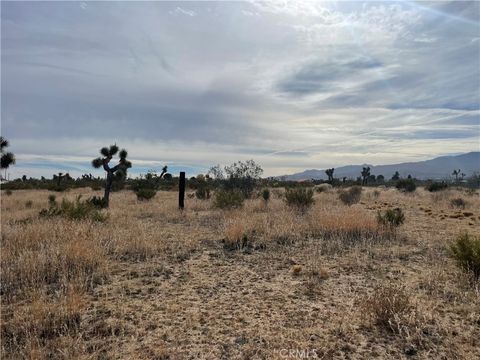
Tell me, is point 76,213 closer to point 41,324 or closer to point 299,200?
point 41,324

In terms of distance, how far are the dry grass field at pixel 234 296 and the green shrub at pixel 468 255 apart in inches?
9.8

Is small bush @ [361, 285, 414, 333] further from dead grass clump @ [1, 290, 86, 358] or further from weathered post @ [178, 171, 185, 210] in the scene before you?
weathered post @ [178, 171, 185, 210]

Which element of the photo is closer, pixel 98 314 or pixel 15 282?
pixel 98 314

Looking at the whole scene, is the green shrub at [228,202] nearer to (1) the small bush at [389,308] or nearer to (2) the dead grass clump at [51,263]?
(2) the dead grass clump at [51,263]

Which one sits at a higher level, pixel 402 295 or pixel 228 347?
pixel 402 295

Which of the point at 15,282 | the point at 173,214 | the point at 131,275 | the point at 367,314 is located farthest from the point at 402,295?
the point at 173,214

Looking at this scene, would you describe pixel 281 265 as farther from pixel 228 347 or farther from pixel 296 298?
pixel 228 347

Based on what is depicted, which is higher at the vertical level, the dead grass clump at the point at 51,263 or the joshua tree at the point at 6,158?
the joshua tree at the point at 6,158

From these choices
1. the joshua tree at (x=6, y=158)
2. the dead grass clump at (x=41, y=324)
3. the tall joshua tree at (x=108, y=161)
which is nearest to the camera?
the dead grass clump at (x=41, y=324)

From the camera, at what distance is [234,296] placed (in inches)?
195

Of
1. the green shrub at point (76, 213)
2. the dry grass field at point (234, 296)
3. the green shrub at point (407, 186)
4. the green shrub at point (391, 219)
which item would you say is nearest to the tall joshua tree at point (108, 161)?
the green shrub at point (76, 213)

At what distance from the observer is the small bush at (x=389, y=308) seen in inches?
153

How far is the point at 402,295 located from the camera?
4.22 m

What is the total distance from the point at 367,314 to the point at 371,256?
293cm
